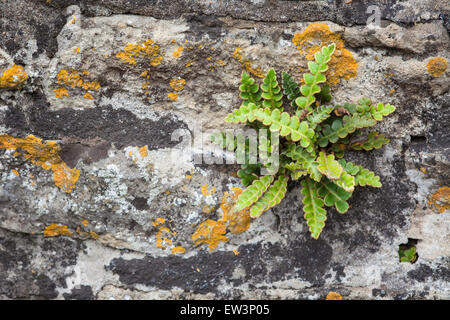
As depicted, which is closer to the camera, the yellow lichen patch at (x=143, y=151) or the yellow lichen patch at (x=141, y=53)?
the yellow lichen patch at (x=141, y=53)

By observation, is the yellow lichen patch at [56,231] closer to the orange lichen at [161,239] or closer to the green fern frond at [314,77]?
the orange lichen at [161,239]

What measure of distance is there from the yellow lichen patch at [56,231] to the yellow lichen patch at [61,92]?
60 cm

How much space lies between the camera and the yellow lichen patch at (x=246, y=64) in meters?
1.71

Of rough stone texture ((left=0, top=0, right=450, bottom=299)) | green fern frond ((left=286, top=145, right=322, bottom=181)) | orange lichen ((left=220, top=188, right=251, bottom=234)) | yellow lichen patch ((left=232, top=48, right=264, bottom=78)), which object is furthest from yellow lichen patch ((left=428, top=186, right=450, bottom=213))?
yellow lichen patch ((left=232, top=48, right=264, bottom=78))

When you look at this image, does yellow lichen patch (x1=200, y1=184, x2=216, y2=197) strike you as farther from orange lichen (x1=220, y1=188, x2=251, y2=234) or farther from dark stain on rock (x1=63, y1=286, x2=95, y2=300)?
dark stain on rock (x1=63, y1=286, x2=95, y2=300)

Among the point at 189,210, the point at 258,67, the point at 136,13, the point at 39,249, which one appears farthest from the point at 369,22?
the point at 39,249

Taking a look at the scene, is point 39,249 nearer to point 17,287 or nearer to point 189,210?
point 17,287

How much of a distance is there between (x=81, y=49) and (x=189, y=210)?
2.79 feet

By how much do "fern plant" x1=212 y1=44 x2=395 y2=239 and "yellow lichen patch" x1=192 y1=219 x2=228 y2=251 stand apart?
233 mm

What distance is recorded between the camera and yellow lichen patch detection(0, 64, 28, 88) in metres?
1.66

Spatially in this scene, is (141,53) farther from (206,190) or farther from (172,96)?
(206,190)

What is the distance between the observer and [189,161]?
183 centimetres

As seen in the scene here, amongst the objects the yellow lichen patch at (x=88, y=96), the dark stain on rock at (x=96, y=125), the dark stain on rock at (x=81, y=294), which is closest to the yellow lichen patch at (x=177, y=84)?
the dark stain on rock at (x=96, y=125)

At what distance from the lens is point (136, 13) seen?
168 cm
